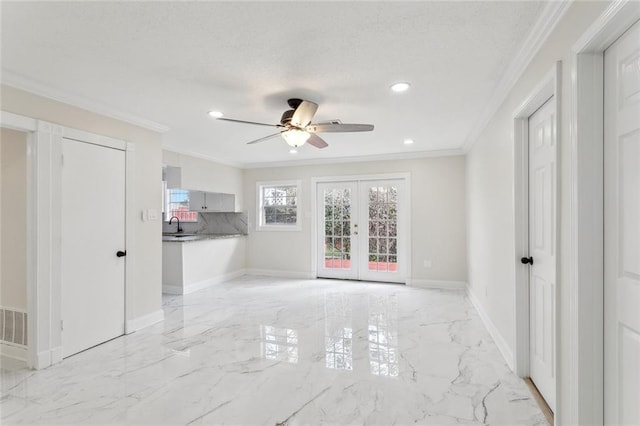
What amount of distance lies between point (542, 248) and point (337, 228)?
416cm

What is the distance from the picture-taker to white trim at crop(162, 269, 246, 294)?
5160 mm

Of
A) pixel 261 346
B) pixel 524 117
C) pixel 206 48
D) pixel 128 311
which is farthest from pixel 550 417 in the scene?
pixel 128 311

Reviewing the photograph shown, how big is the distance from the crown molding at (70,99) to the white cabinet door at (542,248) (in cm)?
376

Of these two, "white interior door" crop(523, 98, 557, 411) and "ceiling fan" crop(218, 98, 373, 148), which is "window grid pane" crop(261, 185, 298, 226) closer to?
"ceiling fan" crop(218, 98, 373, 148)

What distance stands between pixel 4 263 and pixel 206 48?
2755 millimetres

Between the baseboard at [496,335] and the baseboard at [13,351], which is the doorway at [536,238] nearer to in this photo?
the baseboard at [496,335]

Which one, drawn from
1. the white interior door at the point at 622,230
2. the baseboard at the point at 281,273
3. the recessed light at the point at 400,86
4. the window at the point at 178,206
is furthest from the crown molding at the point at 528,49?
the window at the point at 178,206

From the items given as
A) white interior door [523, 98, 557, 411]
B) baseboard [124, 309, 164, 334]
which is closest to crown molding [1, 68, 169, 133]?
baseboard [124, 309, 164, 334]

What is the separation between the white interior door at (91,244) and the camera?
2.91 meters

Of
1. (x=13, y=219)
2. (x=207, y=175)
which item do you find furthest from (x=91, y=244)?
(x=207, y=175)

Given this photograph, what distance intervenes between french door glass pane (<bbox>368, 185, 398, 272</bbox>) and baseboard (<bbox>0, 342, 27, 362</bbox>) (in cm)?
472

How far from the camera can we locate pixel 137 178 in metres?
3.60

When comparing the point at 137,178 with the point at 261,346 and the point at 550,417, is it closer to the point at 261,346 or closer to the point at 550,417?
the point at 261,346

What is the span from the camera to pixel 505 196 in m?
2.77
